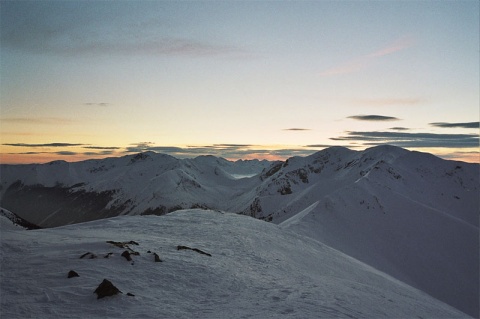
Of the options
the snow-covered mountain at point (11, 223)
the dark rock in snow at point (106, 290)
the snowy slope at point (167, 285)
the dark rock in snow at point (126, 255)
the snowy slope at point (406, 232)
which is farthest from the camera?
the snowy slope at point (406, 232)

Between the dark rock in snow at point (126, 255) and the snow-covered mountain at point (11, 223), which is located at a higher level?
the dark rock in snow at point (126, 255)

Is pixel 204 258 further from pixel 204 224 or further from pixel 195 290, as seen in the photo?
pixel 204 224

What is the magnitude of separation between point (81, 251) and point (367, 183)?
4022 inches

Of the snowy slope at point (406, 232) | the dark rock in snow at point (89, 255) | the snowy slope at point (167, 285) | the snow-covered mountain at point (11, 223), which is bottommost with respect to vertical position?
the snowy slope at point (406, 232)

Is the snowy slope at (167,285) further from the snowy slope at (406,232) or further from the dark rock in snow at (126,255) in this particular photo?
the snowy slope at (406,232)

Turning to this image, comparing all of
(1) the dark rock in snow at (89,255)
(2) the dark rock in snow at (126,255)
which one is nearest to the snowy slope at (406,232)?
(2) the dark rock in snow at (126,255)

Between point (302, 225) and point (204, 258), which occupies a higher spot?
point (204, 258)

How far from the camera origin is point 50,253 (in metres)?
13.9

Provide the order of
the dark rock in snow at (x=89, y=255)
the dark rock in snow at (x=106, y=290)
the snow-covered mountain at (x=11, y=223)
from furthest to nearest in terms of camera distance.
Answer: the snow-covered mountain at (x=11, y=223)
the dark rock in snow at (x=89, y=255)
the dark rock in snow at (x=106, y=290)

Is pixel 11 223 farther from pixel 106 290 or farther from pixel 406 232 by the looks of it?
pixel 406 232

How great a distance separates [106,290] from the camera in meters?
10.7

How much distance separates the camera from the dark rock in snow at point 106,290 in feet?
34.9

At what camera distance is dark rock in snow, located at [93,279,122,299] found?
419 inches

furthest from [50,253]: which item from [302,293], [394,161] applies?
[394,161]
